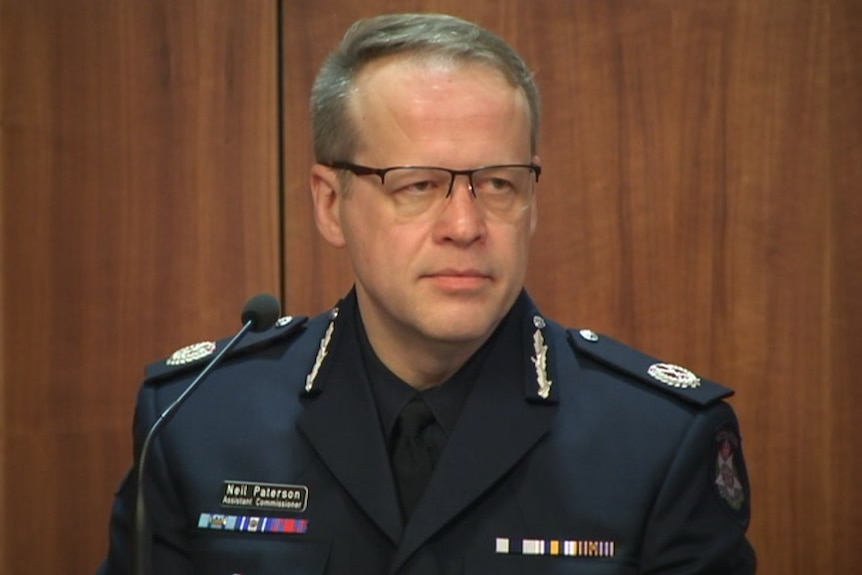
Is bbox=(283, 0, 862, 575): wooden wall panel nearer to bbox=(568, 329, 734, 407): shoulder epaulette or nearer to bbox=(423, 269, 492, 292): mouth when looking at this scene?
bbox=(568, 329, 734, 407): shoulder epaulette

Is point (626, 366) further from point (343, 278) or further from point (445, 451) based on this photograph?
point (343, 278)

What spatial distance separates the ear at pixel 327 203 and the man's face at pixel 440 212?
70 millimetres

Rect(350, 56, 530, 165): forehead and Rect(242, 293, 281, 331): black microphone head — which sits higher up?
Rect(350, 56, 530, 165): forehead

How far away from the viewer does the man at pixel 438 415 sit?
1.54m

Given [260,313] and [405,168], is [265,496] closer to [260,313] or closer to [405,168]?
[260,313]

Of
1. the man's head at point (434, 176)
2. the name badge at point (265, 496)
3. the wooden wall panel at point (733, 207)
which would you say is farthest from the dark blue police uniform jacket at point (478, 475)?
the wooden wall panel at point (733, 207)

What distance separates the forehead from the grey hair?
14 mm

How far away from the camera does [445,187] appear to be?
60.6 inches

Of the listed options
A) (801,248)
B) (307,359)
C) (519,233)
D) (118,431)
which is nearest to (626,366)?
(519,233)

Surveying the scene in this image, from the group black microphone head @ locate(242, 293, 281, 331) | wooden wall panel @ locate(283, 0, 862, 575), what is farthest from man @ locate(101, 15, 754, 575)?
wooden wall panel @ locate(283, 0, 862, 575)

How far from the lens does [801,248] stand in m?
2.13

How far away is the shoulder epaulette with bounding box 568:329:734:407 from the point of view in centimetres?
164

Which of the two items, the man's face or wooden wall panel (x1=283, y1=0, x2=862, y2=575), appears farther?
wooden wall panel (x1=283, y1=0, x2=862, y2=575)

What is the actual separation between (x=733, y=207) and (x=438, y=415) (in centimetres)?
74
